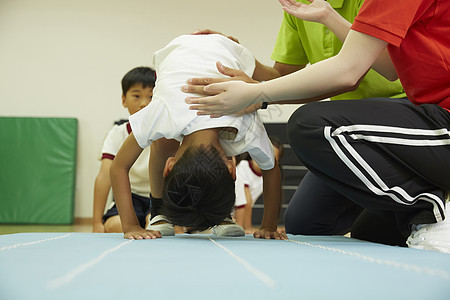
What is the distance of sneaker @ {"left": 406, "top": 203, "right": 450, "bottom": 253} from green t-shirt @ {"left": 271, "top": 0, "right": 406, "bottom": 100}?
62 centimetres

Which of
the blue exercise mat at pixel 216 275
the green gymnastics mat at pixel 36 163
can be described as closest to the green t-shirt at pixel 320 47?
the blue exercise mat at pixel 216 275

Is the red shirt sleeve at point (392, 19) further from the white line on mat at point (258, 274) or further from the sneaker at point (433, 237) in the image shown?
the white line on mat at point (258, 274)

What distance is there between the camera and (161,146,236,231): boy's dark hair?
1.19 metres

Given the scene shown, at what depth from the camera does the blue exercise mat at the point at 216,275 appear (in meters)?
0.57

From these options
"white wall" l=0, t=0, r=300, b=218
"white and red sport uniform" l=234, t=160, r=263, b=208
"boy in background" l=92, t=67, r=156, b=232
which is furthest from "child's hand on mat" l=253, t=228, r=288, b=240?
"white wall" l=0, t=0, r=300, b=218

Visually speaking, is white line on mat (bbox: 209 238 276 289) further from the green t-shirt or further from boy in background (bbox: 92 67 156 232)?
boy in background (bbox: 92 67 156 232)

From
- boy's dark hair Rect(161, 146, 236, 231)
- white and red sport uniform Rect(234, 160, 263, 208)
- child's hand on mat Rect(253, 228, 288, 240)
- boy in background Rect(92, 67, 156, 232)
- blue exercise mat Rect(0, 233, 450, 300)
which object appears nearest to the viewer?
blue exercise mat Rect(0, 233, 450, 300)

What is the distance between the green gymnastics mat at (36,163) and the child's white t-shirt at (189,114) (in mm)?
4073

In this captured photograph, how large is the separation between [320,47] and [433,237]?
867 mm

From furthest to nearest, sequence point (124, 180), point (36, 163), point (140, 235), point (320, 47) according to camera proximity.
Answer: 1. point (36, 163)
2. point (320, 47)
3. point (124, 180)
4. point (140, 235)

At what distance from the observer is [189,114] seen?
1.32 m

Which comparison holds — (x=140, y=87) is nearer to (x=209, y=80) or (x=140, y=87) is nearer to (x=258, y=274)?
(x=209, y=80)

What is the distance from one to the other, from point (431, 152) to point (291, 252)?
43 cm

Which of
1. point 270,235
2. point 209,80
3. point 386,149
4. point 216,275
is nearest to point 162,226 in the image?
point 270,235
